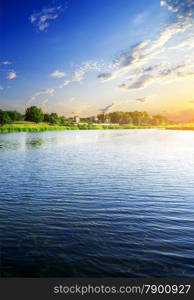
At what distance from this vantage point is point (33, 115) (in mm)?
171125

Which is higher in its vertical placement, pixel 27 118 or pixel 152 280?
pixel 27 118

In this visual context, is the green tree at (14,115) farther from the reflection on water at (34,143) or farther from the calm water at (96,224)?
the calm water at (96,224)

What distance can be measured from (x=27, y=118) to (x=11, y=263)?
16850 cm

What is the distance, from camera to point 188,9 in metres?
45.8

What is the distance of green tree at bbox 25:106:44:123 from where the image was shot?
171 metres

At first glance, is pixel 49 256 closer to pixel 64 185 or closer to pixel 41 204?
pixel 41 204

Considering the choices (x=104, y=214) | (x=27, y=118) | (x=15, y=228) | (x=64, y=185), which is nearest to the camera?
(x=15, y=228)

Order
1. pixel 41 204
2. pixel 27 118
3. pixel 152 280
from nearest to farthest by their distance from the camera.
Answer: pixel 152 280, pixel 41 204, pixel 27 118

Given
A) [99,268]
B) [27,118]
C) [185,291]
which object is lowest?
[185,291]

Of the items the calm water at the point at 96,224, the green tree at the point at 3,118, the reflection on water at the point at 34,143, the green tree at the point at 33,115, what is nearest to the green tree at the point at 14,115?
the green tree at the point at 33,115

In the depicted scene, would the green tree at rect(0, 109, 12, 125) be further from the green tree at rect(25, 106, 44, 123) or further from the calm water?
the calm water

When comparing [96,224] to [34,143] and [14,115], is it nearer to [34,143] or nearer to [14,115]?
[34,143]

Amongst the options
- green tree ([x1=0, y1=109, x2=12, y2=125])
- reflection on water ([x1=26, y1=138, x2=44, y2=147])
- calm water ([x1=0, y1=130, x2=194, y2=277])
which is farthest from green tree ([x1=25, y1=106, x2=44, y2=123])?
calm water ([x1=0, y1=130, x2=194, y2=277])

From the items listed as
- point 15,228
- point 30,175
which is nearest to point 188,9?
point 30,175
